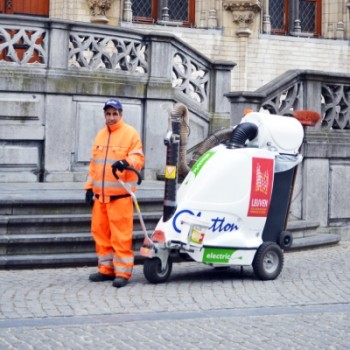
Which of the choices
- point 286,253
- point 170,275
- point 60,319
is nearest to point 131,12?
point 286,253

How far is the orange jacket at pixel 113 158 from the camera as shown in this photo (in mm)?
10000

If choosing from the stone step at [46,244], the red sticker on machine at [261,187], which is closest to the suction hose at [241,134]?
the red sticker on machine at [261,187]

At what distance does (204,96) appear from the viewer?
1652cm

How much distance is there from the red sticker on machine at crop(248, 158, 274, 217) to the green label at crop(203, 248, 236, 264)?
469 mm

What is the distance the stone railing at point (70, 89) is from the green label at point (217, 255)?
4.83 m

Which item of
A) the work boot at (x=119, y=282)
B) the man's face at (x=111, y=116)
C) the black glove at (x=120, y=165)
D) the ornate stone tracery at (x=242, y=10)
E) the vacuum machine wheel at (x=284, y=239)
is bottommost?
the work boot at (x=119, y=282)

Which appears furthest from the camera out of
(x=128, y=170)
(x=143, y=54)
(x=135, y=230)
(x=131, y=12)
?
(x=131, y=12)

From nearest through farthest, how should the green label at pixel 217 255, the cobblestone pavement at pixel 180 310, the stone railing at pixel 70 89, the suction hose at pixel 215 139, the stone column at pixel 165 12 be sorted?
the cobblestone pavement at pixel 180 310 < the green label at pixel 217 255 < the suction hose at pixel 215 139 < the stone railing at pixel 70 89 < the stone column at pixel 165 12

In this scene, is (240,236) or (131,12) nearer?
(240,236)

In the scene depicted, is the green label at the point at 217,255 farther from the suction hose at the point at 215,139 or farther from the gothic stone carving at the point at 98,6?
the gothic stone carving at the point at 98,6

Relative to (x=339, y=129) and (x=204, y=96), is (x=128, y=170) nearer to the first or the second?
(x=339, y=129)

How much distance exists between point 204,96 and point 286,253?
4.42 meters

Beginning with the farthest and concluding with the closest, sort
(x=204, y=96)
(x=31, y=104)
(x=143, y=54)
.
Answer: (x=204, y=96) < (x=143, y=54) < (x=31, y=104)

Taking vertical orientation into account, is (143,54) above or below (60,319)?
above
